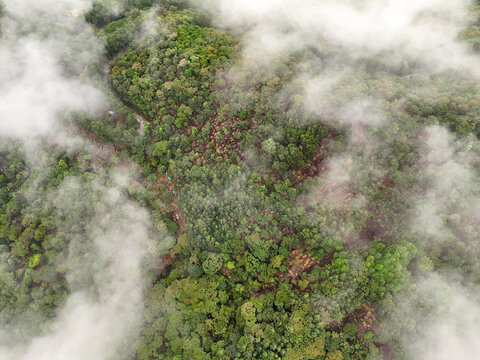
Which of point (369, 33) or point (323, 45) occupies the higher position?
point (369, 33)

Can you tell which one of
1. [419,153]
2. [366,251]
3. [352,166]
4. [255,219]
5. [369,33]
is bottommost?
[255,219]

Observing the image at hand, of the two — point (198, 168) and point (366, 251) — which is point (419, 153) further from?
point (198, 168)

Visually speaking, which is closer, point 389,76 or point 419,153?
point 419,153

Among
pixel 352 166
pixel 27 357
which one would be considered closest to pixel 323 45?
pixel 352 166

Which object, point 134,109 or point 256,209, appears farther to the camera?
point 134,109

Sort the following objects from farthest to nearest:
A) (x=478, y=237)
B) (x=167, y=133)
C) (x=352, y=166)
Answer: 1. (x=167, y=133)
2. (x=352, y=166)
3. (x=478, y=237)

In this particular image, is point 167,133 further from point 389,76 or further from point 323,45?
point 389,76

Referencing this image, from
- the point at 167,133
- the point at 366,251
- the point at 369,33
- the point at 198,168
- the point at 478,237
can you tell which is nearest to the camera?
the point at 478,237

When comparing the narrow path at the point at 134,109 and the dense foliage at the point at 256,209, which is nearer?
the dense foliage at the point at 256,209

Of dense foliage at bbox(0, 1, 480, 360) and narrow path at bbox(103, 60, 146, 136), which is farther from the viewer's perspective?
narrow path at bbox(103, 60, 146, 136)

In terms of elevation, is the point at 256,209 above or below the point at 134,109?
above
